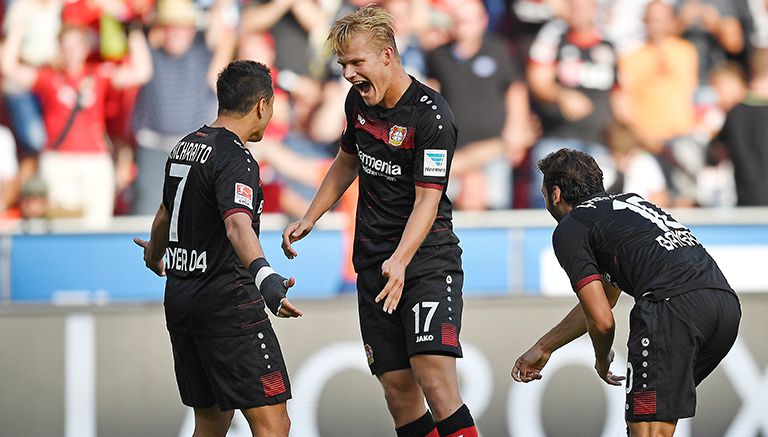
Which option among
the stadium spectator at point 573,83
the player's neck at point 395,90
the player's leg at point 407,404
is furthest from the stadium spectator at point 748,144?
the player's neck at point 395,90

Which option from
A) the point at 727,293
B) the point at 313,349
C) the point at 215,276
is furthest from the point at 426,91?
the point at 313,349

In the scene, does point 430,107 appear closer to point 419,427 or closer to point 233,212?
point 233,212

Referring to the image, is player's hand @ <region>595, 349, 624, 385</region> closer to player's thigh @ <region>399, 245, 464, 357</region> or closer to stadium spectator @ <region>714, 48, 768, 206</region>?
player's thigh @ <region>399, 245, 464, 357</region>

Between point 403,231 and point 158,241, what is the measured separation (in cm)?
113

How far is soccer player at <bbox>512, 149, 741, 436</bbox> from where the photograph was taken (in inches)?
188

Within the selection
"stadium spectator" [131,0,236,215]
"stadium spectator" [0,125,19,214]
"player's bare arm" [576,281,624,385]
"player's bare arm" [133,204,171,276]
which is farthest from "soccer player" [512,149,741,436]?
"stadium spectator" [0,125,19,214]

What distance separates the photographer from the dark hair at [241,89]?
198 inches

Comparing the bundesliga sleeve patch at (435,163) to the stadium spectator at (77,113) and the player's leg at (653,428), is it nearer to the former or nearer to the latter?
→ the player's leg at (653,428)

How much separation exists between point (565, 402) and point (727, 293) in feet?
6.18

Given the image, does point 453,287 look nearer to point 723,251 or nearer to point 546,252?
point 546,252

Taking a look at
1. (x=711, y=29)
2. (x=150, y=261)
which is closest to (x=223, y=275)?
(x=150, y=261)

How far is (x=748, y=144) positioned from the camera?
30.7ft

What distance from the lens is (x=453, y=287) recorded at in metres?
5.13

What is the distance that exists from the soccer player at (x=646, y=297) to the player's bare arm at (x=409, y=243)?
0.53 metres
